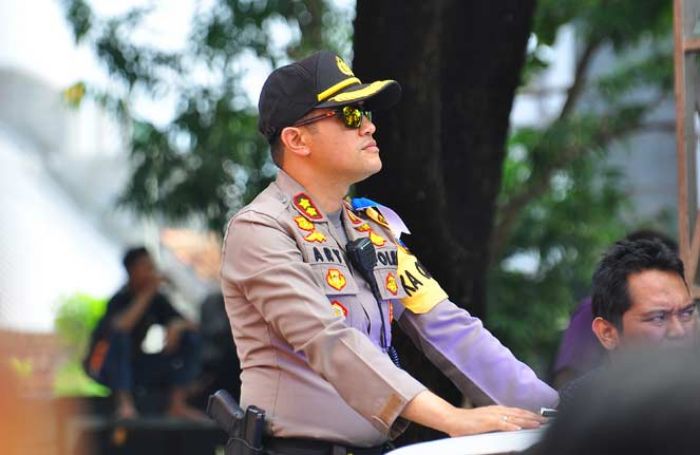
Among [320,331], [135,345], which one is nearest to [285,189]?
[320,331]

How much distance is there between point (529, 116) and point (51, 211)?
867 centimetres

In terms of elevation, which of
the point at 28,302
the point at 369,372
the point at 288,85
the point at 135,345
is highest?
the point at 288,85

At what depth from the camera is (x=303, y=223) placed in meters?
3.61

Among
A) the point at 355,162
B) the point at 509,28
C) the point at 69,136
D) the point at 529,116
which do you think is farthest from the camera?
the point at 529,116

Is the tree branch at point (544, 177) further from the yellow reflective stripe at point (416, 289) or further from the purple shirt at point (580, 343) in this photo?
the yellow reflective stripe at point (416, 289)

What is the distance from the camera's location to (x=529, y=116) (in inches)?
923

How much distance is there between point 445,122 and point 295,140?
9.93ft

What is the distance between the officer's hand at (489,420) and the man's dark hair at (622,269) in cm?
97

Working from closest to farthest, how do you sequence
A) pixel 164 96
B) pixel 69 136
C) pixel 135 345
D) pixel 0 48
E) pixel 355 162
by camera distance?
pixel 0 48, pixel 355 162, pixel 135 345, pixel 164 96, pixel 69 136

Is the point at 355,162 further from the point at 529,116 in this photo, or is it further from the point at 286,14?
the point at 529,116

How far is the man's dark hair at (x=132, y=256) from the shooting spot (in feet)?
32.6

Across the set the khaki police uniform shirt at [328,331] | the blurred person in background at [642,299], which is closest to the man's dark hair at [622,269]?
the blurred person in background at [642,299]

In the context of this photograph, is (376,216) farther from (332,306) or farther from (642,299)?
(642,299)

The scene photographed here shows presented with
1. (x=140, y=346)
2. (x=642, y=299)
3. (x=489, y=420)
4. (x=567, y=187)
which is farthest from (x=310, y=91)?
(x=567, y=187)
